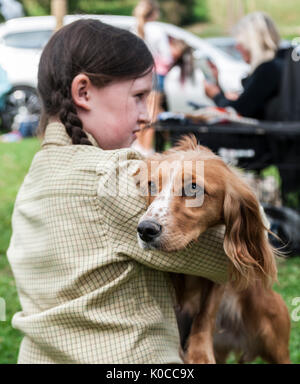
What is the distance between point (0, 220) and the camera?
721 centimetres

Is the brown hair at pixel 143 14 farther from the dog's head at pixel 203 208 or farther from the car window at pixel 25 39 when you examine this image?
the car window at pixel 25 39

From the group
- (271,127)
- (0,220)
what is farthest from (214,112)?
(0,220)

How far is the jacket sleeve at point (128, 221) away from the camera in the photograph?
192cm

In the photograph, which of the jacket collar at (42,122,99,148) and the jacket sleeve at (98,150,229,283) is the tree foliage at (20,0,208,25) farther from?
the jacket sleeve at (98,150,229,283)

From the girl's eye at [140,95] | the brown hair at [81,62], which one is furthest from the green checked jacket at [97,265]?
the girl's eye at [140,95]

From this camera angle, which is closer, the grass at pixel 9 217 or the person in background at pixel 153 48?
the grass at pixel 9 217

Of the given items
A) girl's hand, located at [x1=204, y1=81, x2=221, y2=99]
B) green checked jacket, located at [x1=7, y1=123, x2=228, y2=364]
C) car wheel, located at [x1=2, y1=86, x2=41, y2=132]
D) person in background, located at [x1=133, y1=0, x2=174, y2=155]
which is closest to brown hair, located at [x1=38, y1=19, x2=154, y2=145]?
green checked jacket, located at [x1=7, y1=123, x2=228, y2=364]

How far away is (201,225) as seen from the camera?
198 cm

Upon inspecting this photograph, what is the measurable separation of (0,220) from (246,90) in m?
3.04

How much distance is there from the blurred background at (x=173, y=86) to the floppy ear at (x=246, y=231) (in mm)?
450

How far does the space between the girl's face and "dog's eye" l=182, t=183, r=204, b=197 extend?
346 millimetres

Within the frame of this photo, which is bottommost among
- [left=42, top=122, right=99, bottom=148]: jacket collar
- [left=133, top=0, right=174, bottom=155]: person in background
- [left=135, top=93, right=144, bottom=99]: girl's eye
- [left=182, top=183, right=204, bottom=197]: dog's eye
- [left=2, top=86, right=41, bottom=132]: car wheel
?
[left=2, top=86, right=41, bottom=132]: car wheel

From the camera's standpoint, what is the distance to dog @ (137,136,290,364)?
190 centimetres

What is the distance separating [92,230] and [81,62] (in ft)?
1.85
